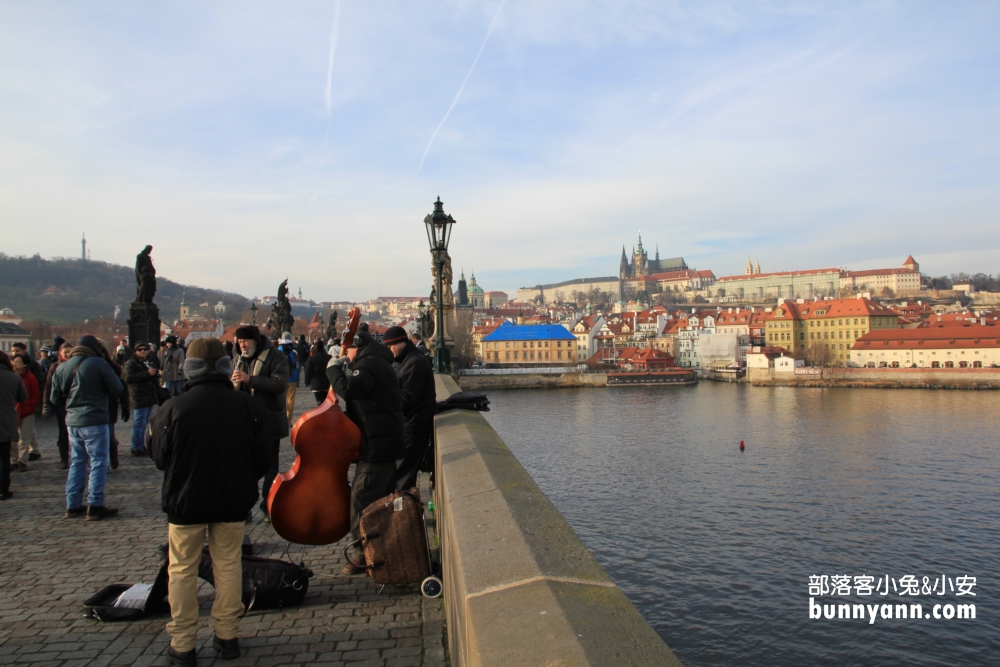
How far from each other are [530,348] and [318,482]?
87.7 meters

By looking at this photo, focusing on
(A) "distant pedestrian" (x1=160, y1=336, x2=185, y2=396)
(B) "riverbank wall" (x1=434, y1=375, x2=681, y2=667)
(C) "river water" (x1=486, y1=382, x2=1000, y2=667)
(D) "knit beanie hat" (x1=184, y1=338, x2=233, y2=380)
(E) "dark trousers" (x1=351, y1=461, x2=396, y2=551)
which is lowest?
(C) "river water" (x1=486, y1=382, x2=1000, y2=667)

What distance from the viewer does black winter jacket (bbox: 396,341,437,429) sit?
5.82 m

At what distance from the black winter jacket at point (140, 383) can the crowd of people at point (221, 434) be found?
74 cm

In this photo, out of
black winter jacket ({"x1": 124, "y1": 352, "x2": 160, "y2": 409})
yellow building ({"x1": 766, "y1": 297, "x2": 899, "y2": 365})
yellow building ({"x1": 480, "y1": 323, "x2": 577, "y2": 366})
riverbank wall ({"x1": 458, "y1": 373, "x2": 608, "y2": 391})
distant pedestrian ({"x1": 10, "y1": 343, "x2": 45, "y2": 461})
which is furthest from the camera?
yellow building ({"x1": 480, "y1": 323, "x2": 577, "y2": 366})

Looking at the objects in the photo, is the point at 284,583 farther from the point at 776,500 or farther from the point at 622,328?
the point at 622,328

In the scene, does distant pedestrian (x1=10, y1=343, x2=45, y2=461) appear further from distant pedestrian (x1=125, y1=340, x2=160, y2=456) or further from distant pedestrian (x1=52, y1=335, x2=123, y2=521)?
distant pedestrian (x1=52, y1=335, x2=123, y2=521)

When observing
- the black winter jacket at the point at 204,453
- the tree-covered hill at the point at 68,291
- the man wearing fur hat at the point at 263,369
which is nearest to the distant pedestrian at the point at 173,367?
the man wearing fur hat at the point at 263,369

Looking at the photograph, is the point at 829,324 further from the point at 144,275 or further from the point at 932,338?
the point at 144,275

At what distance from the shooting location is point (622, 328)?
11606cm

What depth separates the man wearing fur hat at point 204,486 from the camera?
347cm

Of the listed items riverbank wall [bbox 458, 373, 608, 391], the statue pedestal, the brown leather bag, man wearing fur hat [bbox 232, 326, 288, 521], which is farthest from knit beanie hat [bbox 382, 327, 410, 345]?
riverbank wall [bbox 458, 373, 608, 391]

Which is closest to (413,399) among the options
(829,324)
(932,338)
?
(932,338)

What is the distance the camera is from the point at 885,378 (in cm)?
7581

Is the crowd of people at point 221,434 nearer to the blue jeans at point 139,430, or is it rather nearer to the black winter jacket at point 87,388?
the black winter jacket at point 87,388
